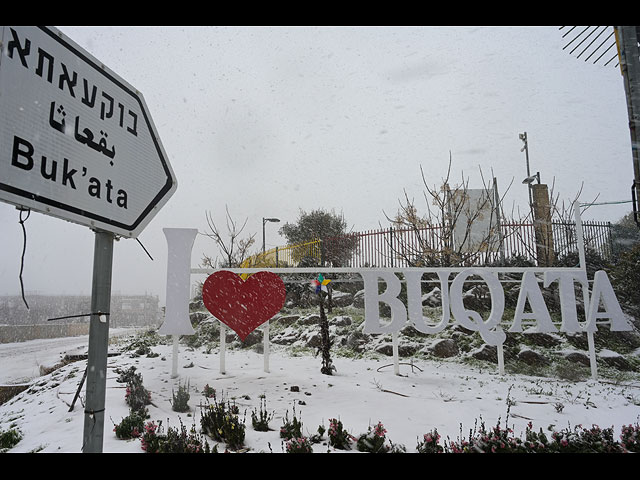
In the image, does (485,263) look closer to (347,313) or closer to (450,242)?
(450,242)

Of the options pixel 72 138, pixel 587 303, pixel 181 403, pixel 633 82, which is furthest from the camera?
pixel 587 303

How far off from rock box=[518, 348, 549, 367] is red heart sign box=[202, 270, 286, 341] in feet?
15.2

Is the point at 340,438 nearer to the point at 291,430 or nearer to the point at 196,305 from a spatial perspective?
the point at 291,430

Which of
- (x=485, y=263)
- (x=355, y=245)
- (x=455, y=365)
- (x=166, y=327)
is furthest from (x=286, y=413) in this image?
(x=485, y=263)

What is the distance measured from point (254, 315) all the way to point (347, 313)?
412 cm

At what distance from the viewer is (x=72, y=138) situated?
104cm

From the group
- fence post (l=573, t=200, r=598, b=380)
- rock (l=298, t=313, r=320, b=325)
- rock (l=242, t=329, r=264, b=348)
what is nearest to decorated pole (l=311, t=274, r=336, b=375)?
rock (l=242, t=329, r=264, b=348)

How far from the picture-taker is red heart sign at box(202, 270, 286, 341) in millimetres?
4430

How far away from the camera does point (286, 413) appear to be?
3328 mm

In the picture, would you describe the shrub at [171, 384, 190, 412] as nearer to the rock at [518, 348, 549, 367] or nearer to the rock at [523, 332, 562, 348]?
the rock at [518, 348, 549, 367]

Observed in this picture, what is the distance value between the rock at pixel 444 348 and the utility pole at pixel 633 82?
4186 mm

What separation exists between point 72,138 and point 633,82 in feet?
11.4

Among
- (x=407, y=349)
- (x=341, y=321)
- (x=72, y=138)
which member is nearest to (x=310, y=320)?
(x=341, y=321)

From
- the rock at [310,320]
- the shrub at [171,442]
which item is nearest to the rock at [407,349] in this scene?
the rock at [310,320]
